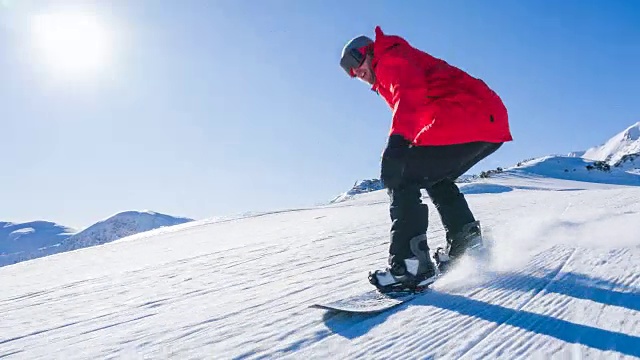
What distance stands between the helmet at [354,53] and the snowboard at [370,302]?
1.46 meters

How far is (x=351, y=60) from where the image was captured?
312cm

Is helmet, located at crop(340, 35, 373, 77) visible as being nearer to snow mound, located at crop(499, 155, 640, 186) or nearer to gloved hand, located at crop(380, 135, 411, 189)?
gloved hand, located at crop(380, 135, 411, 189)

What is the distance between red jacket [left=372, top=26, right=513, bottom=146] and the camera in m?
2.68

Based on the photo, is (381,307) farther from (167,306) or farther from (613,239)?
(613,239)

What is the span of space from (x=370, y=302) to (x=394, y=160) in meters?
0.83

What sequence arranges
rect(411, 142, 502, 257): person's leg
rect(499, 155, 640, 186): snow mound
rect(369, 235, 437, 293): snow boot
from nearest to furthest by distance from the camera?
1. rect(369, 235, 437, 293): snow boot
2. rect(411, 142, 502, 257): person's leg
3. rect(499, 155, 640, 186): snow mound

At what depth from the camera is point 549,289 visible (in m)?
2.29

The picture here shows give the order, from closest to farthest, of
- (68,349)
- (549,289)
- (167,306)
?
(68,349)
(549,289)
(167,306)

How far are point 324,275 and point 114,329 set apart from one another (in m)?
1.36

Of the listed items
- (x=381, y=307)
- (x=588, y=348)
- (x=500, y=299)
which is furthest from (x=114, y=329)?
(x=588, y=348)

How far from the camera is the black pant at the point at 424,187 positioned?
8.48 feet

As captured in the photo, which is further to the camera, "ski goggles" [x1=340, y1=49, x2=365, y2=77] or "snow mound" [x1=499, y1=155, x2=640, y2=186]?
"snow mound" [x1=499, y1=155, x2=640, y2=186]

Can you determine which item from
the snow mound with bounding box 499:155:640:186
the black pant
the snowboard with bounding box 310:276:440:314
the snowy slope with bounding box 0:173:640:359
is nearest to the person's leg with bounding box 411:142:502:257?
the black pant

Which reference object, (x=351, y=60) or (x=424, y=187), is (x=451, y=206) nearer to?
(x=424, y=187)
